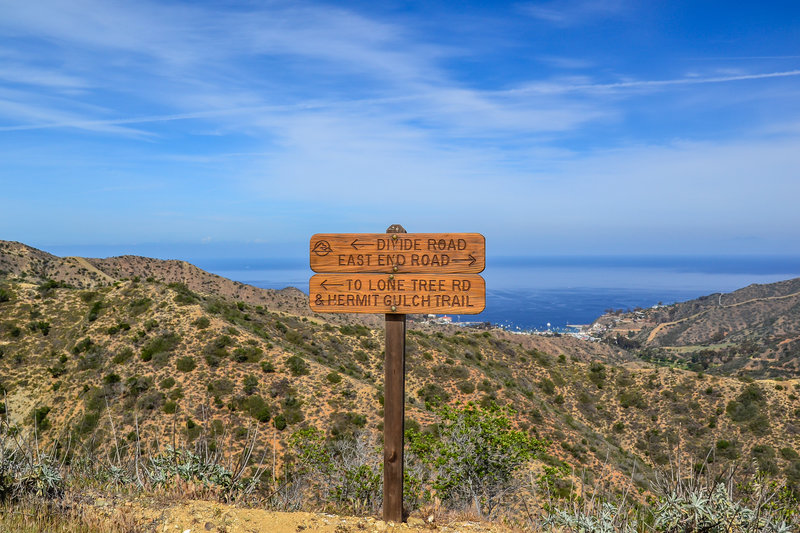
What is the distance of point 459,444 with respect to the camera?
1080 centimetres

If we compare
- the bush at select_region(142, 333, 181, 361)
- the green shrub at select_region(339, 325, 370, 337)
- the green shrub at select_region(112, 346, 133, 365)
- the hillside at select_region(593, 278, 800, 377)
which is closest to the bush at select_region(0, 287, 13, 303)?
the green shrub at select_region(112, 346, 133, 365)

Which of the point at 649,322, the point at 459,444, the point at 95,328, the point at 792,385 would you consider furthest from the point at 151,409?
the point at 649,322

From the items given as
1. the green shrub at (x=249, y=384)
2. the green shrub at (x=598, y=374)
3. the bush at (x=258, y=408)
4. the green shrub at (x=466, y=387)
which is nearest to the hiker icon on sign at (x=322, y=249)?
the bush at (x=258, y=408)

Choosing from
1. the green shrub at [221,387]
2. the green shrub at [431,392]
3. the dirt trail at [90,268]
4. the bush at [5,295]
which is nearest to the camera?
the green shrub at [221,387]

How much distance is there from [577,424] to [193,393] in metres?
23.6

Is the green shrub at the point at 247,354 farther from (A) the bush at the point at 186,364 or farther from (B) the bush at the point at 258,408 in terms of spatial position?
(B) the bush at the point at 258,408

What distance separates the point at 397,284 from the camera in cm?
510

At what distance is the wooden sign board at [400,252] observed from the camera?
503cm

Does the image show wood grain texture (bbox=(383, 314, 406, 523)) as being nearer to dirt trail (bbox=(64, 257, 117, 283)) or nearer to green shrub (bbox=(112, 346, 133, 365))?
green shrub (bbox=(112, 346, 133, 365))

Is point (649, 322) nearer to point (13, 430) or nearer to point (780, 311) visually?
point (780, 311)

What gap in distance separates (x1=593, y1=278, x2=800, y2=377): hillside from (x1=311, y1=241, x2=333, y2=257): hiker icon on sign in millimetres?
70342

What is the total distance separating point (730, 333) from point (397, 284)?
111534 mm

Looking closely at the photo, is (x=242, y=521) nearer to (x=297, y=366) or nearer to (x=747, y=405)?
(x=297, y=366)

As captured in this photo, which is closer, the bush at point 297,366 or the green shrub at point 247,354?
the bush at point 297,366
